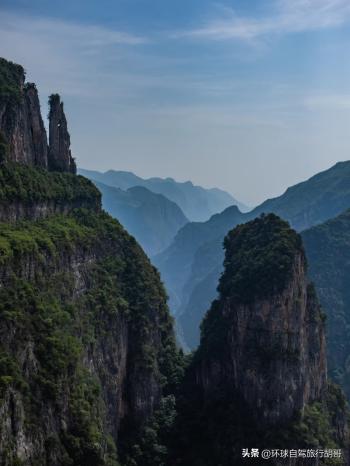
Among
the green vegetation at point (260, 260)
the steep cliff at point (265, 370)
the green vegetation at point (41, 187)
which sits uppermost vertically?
the green vegetation at point (41, 187)

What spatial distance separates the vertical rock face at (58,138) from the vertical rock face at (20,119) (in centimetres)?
375

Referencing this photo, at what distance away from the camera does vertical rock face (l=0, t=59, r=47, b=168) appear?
2398 inches

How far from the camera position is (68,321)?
166 ft

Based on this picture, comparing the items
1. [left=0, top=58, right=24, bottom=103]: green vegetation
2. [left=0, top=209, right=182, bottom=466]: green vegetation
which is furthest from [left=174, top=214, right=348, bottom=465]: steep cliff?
[left=0, top=58, right=24, bottom=103]: green vegetation

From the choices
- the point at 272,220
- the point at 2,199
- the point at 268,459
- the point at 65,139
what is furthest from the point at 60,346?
the point at 65,139

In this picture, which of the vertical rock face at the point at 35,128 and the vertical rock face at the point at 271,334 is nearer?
the vertical rock face at the point at 271,334

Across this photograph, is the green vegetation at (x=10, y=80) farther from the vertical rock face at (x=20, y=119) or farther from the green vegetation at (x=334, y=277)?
the green vegetation at (x=334, y=277)

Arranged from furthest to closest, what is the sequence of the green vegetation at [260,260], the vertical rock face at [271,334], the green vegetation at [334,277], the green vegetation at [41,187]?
the green vegetation at [334,277] → the green vegetation at [260,260] → the vertical rock face at [271,334] → the green vegetation at [41,187]

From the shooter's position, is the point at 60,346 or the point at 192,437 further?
the point at 192,437

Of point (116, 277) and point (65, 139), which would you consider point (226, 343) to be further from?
point (65, 139)

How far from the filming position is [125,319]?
64.1m

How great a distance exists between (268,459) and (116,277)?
2453 cm

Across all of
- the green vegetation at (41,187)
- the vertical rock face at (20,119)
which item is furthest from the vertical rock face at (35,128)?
the green vegetation at (41,187)

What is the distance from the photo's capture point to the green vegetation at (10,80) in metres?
61.3
